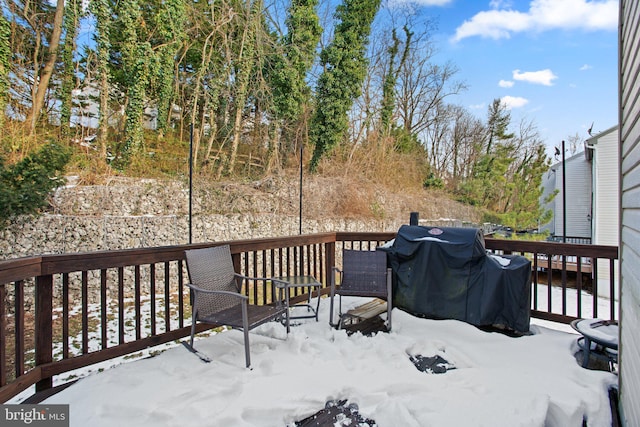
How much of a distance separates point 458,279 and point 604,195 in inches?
351

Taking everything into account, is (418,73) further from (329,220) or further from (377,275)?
(377,275)

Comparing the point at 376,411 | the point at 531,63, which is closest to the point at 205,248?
the point at 376,411

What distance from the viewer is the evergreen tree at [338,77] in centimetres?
1204

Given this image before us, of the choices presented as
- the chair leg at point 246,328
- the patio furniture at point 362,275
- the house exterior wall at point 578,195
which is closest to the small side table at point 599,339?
the patio furniture at point 362,275

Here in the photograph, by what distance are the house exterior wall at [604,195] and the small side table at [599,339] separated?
27.3ft

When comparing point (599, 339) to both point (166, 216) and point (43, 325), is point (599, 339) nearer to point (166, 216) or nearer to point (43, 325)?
point (43, 325)

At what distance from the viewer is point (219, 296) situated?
9.11 feet

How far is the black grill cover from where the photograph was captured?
300cm

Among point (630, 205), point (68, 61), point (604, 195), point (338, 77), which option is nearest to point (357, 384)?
point (630, 205)

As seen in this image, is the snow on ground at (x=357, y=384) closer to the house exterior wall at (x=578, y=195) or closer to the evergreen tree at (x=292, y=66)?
the evergreen tree at (x=292, y=66)

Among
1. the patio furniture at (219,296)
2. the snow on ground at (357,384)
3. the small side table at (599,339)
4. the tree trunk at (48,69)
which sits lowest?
the snow on ground at (357,384)

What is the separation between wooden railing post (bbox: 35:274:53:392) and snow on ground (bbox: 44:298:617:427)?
0.27m

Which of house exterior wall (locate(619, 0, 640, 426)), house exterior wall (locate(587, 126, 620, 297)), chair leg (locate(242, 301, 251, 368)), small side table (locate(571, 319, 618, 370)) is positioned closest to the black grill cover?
small side table (locate(571, 319, 618, 370))

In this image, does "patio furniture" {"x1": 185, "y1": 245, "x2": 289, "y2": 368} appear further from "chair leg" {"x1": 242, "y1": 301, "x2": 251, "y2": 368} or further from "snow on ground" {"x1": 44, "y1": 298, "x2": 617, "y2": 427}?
"snow on ground" {"x1": 44, "y1": 298, "x2": 617, "y2": 427}
